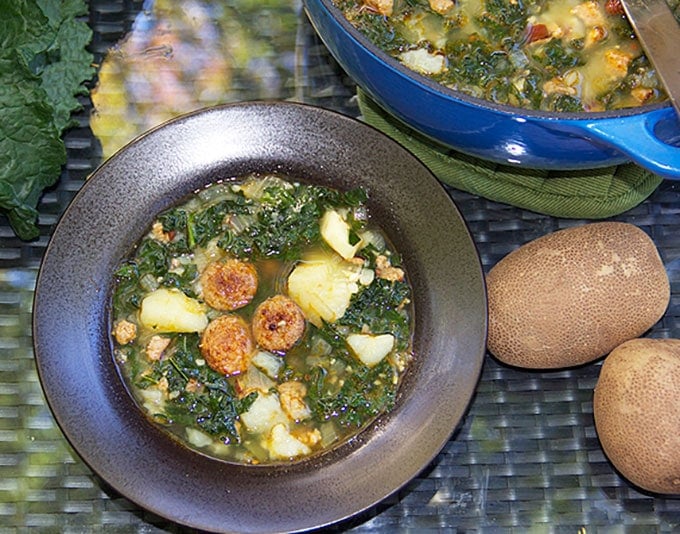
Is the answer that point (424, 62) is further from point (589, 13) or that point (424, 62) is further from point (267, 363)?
point (267, 363)

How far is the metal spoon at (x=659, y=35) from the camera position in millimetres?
1704

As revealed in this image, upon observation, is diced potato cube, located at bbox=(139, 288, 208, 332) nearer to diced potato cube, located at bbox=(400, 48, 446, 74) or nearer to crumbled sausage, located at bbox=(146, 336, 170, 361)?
crumbled sausage, located at bbox=(146, 336, 170, 361)

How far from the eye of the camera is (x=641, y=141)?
159 centimetres

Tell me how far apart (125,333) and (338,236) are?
1.57 ft

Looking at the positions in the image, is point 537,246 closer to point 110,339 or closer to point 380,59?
point 380,59

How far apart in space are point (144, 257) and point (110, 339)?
0.18 meters

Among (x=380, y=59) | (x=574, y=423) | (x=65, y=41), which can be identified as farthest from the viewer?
(x=65, y=41)

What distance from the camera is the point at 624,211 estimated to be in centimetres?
220

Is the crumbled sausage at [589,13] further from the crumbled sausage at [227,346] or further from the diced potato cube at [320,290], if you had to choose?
the crumbled sausage at [227,346]

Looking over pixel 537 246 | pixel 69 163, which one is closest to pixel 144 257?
pixel 69 163

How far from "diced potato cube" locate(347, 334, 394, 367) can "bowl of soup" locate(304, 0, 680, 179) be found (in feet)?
1.37

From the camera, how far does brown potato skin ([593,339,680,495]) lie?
6.19 ft

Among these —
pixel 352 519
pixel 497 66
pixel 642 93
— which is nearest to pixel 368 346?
pixel 352 519

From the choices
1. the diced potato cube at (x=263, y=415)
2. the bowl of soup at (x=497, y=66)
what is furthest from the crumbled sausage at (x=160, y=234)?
the bowl of soup at (x=497, y=66)
